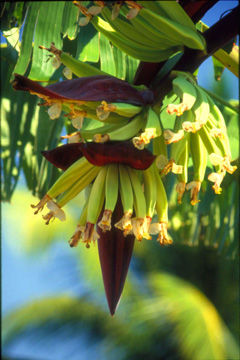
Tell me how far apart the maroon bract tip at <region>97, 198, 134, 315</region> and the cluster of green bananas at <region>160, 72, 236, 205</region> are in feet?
0.23

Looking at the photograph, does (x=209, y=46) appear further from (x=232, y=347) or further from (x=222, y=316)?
(x=222, y=316)

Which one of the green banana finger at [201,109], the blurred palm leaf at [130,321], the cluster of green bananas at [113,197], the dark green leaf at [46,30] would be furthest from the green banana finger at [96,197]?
the blurred palm leaf at [130,321]

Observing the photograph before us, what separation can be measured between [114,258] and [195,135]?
152mm

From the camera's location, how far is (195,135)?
55 cm

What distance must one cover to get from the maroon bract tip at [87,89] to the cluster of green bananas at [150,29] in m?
0.06

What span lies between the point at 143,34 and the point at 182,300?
23.3ft

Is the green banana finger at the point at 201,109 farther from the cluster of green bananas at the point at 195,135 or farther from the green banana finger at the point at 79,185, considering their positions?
the green banana finger at the point at 79,185

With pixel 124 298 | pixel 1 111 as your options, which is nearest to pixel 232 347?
pixel 124 298

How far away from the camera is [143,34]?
0.53 meters

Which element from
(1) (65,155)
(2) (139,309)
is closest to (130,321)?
(2) (139,309)

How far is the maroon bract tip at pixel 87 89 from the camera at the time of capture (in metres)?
0.46

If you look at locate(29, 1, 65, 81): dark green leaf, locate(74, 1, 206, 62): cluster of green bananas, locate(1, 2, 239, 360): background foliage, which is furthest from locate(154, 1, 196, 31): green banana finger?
locate(1, 2, 239, 360): background foliage

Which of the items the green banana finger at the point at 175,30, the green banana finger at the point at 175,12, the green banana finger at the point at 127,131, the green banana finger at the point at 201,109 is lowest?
the green banana finger at the point at 127,131

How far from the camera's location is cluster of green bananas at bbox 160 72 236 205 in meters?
0.49
